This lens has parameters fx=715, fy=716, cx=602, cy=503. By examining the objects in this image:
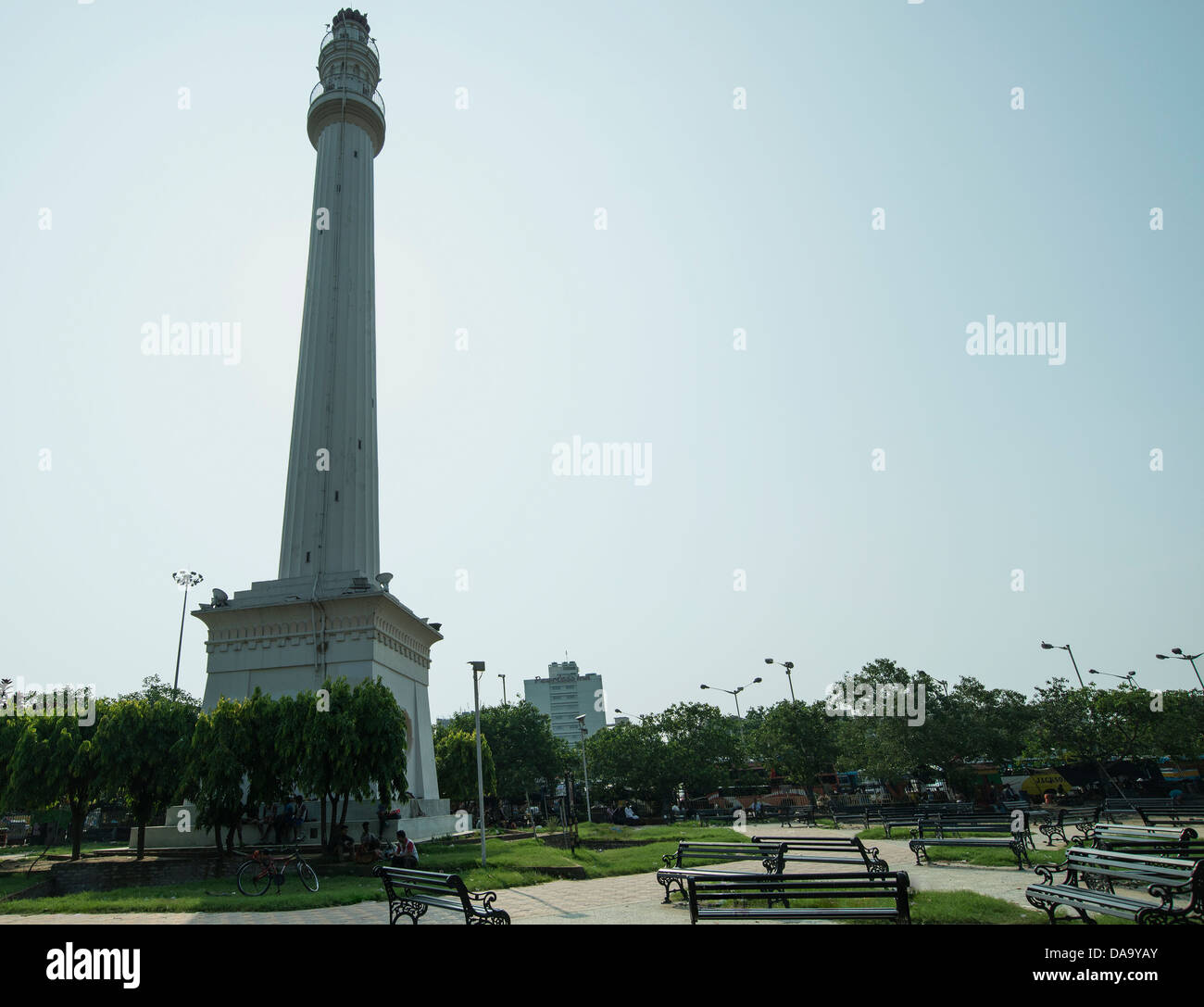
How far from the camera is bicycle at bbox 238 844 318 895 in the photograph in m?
14.4

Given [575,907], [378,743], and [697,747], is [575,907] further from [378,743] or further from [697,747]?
[697,747]

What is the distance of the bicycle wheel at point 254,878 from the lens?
1440 cm

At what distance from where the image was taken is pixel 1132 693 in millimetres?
37781

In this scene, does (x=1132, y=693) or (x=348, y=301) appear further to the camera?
(x=1132, y=693)

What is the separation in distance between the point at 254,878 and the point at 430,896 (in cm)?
775

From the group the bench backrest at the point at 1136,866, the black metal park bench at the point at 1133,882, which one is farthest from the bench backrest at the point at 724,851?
the bench backrest at the point at 1136,866

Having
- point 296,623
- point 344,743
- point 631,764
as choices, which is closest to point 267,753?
point 344,743

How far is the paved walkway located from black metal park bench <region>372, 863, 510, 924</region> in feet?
3.90

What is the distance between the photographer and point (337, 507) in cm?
3017

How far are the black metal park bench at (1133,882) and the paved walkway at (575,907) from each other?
1.38 meters

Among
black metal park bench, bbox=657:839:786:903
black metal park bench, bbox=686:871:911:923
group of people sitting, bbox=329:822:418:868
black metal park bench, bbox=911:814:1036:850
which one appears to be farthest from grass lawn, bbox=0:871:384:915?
black metal park bench, bbox=911:814:1036:850

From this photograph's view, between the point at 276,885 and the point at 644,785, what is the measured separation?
36.5 m
